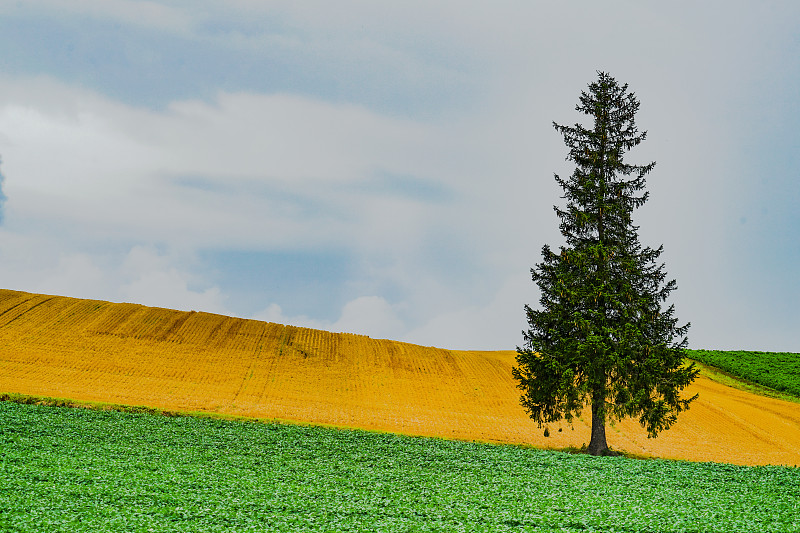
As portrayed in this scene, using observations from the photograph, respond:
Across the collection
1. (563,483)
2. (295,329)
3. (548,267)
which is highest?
(548,267)

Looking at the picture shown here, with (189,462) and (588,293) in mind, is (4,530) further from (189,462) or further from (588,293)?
(588,293)

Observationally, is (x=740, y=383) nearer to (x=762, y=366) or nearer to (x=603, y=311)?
(x=762, y=366)

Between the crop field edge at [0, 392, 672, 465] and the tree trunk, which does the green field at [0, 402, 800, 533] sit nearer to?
the crop field edge at [0, 392, 672, 465]

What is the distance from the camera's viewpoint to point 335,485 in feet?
61.6

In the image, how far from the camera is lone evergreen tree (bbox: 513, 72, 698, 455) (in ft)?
92.5

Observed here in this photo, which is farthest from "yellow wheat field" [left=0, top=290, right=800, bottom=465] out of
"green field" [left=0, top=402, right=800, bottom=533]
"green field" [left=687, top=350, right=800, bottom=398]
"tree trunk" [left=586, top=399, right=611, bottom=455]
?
"green field" [left=0, top=402, right=800, bottom=533]

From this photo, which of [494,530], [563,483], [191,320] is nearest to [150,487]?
[494,530]

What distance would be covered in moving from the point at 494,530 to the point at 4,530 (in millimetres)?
11705

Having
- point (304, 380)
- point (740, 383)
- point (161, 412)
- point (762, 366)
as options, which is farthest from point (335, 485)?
point (762, 366)

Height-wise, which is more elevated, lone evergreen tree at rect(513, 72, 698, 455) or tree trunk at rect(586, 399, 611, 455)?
lone evergreen tree at rect(513, 72, 698, 455)

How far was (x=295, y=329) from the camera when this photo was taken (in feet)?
190

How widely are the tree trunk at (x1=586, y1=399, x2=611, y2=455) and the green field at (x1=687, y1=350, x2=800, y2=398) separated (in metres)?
42.5

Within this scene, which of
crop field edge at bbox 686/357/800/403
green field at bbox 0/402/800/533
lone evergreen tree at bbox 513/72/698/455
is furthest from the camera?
crop field edge at bbox 686/357/800/403

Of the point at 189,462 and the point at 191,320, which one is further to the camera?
the point at 191,320
